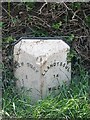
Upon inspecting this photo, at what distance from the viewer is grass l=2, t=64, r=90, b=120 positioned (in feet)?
11.0

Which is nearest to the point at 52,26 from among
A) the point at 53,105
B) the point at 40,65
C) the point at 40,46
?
the point at 40,46

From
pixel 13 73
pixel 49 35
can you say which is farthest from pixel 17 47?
pixel 49 35

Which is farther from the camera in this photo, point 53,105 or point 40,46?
point 40,46

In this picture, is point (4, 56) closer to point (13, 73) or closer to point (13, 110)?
point (13, 73)

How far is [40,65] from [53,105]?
0.42 meters

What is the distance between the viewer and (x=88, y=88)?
369cm

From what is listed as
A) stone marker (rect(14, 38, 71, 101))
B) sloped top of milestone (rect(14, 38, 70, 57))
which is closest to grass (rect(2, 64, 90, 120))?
stone marker (rect(14, 38, 71, 101))

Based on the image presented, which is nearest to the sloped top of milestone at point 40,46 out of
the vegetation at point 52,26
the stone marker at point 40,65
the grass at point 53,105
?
the stone marker at point 40,65

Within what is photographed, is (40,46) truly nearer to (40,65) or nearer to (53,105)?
(40,65)

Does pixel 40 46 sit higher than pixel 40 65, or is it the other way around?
pixel 40 46

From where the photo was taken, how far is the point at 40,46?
3732 mm

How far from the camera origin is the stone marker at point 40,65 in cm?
371

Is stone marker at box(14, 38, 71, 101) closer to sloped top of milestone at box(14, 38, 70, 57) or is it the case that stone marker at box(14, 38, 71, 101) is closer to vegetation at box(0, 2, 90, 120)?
sloped top of milestone at box(14, 38, 70, 57)

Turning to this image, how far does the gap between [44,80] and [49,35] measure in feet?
1.99
